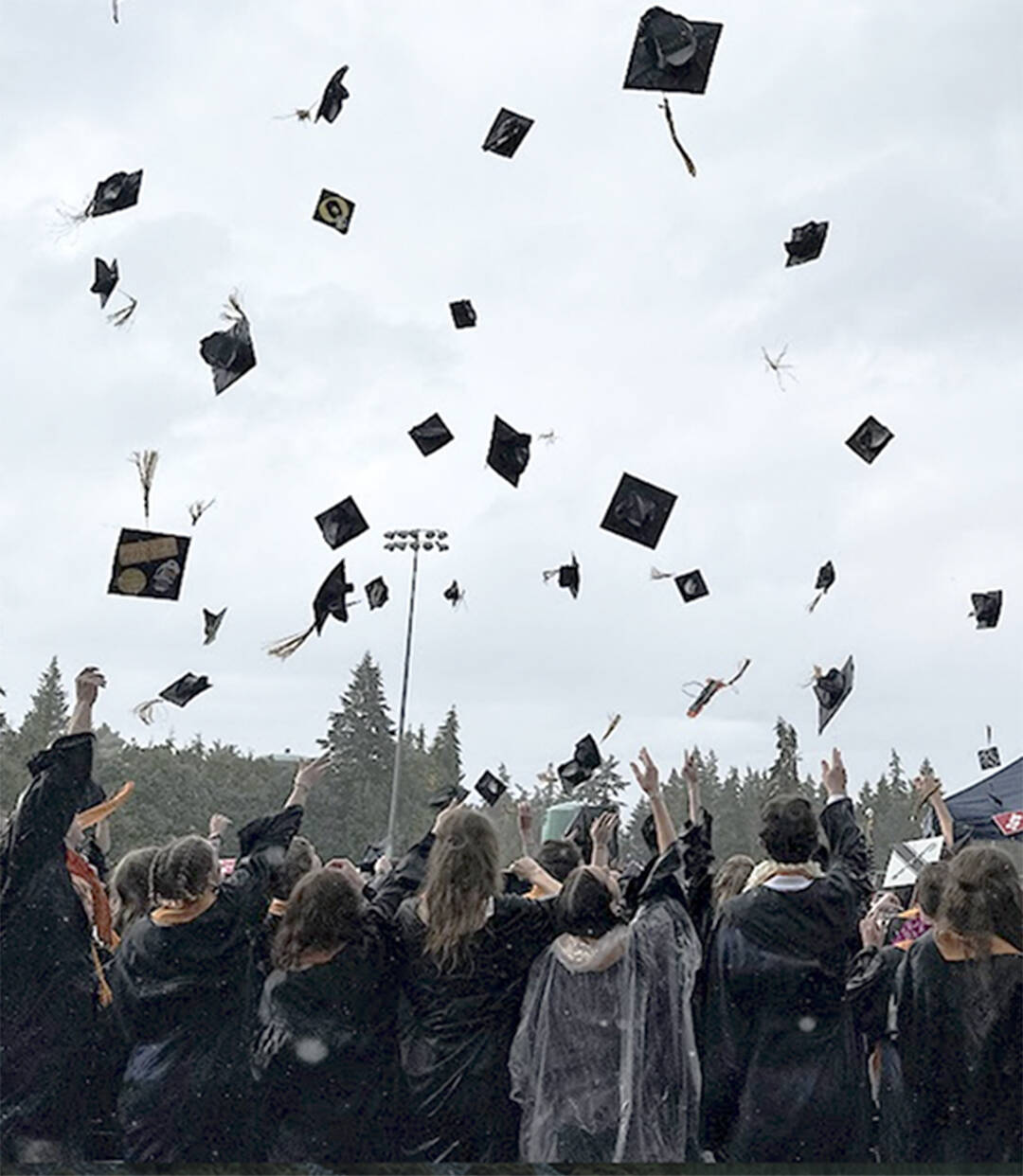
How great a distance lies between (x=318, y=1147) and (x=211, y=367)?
4746mm

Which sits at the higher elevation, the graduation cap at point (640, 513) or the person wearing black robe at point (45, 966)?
the graduation cap at point (640, 513)

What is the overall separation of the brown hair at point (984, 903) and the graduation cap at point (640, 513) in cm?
391

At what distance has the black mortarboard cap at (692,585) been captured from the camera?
1034 centimetres

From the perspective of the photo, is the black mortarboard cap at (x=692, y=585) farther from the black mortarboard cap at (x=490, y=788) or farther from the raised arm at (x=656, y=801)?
the raised arm at (x=656, y=801)

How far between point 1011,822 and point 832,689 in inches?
192

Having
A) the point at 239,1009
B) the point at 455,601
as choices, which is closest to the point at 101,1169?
the point at 239,1009

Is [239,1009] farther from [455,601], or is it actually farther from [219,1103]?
[455,601]

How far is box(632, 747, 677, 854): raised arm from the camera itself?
4.62 m

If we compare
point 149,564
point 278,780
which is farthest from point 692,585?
point 278,780

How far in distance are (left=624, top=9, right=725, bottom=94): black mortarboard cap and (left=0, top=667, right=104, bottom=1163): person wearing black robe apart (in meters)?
4.14

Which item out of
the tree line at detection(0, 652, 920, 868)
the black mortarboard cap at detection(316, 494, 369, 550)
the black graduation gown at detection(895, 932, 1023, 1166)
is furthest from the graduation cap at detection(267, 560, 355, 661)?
the tree line at detection(0, 652, 920, 868)

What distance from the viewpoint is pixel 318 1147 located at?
14.6 ft

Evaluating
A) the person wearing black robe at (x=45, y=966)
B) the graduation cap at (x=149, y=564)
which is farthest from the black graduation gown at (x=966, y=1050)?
the graduation cap at (x=149, y=564)

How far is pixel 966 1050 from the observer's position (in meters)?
4.09
